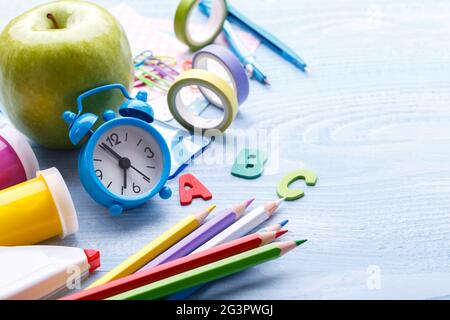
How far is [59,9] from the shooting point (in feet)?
3.00

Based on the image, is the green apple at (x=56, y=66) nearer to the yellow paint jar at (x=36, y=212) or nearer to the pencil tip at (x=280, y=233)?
the yellow paint jar at (x=36, y=212)

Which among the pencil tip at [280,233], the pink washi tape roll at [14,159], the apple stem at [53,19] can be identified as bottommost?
the pencil tip at [280,233]

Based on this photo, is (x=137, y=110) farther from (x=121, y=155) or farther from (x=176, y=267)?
(x=176, y=267)

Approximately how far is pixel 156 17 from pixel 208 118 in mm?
287

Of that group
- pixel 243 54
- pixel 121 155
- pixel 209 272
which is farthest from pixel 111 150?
pixel 243 54

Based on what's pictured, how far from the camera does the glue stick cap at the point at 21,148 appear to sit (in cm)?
82

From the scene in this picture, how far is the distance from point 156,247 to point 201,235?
48 millimetres

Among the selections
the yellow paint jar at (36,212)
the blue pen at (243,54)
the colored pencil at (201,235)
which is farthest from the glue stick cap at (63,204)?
the blue pen at (243,54)

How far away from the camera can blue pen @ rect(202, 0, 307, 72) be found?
1.10 m

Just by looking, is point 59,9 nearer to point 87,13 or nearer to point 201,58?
point 87,13

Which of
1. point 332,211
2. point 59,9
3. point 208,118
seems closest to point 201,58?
point 208,118

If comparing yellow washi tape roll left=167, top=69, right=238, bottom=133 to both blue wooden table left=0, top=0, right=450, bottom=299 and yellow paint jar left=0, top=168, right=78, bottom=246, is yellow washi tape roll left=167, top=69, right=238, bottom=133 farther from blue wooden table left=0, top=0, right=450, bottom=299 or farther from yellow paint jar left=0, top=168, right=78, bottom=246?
yellow paint jar left=0, top=168, right=78, bottom=246

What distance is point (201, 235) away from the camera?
759mm

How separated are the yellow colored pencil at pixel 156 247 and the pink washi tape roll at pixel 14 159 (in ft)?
0.57
